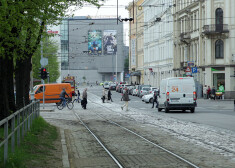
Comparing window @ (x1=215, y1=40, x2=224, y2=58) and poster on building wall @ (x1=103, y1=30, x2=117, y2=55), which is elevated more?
poster on building wall @ (x1=103, y1=30, x2=117, y2=55)

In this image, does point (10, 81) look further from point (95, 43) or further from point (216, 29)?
point (95, 43)

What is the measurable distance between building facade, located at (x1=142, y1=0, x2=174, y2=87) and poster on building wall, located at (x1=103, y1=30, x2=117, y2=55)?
3341 centimetres

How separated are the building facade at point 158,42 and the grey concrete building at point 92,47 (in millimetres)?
29238

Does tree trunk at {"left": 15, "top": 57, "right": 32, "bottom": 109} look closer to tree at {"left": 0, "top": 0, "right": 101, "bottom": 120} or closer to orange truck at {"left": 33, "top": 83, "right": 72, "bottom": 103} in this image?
tree at {"left": 0, "top": 0, "right": 101, "bottom": 120}

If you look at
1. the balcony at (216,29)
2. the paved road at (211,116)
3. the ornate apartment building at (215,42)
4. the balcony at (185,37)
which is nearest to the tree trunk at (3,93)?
the paved road at (211,116)

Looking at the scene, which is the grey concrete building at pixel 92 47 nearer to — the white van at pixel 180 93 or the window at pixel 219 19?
the window at pixel 219 19

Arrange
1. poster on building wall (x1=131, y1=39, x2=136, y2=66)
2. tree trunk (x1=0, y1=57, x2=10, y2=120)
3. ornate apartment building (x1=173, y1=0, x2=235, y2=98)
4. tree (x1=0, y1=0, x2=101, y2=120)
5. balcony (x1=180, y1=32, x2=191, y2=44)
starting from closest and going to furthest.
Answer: tree (x1=0, y1=0, x2=101, y2=120)
tree trunk (x1=0, y1=57, x2=10, y2=120)
ornate apartment building (x1=173, y1=0, x2=235, y2=98)
balcony (x1=180, y1=32, x2=191, y2=44)
poster on building wall (x1=131, y1=39, x2=136, y2=66)

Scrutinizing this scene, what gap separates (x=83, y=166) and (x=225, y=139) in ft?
21.5

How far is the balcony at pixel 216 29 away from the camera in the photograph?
178ft

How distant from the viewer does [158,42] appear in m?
83.3

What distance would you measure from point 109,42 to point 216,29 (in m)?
A: 77.3

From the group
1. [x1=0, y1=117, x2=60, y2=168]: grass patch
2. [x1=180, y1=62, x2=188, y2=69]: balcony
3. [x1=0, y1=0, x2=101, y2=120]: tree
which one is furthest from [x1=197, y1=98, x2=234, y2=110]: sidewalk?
[x1=0, y1=117, x2=60, y2=168]: grass patch

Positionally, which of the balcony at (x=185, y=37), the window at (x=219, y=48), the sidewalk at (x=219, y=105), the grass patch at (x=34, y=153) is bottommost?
the sidewalk at (x=219, y=105)

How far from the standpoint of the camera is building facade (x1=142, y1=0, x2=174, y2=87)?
7375 centimetres
